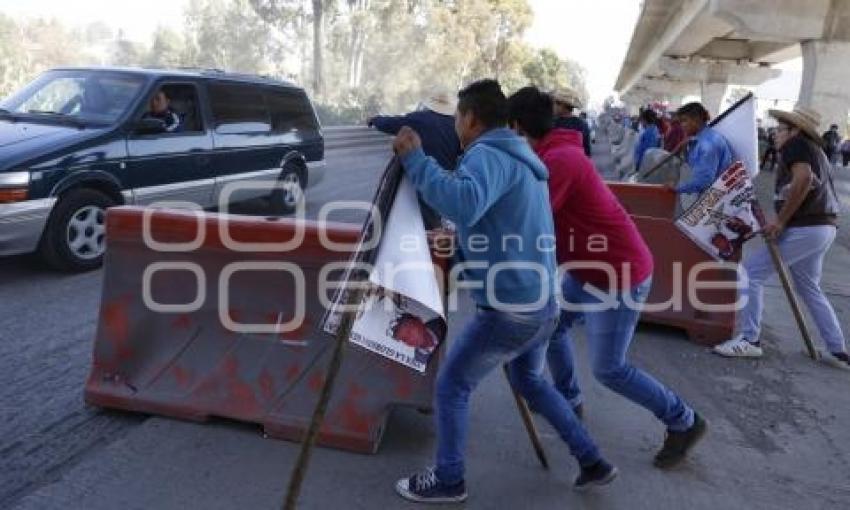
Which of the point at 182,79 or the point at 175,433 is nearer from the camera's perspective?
the point at 175,433

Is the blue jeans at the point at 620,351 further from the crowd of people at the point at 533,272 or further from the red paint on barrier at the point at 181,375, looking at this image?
the red paint on barrier at the point at 181,375

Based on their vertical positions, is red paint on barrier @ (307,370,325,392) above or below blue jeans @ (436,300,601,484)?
below

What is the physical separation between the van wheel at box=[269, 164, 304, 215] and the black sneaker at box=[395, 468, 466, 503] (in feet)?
23.0

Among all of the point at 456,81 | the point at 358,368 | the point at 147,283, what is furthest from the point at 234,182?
the point at 456,81

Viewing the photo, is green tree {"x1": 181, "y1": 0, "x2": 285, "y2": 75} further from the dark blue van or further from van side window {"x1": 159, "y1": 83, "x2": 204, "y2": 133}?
van side window {"x1": 159, "y1": 83, "x2": 204, "y2": 133}

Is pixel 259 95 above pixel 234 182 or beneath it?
above

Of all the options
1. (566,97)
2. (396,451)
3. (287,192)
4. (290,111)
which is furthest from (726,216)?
(290,111)

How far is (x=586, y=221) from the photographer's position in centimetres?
378

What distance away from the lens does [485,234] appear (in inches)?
123

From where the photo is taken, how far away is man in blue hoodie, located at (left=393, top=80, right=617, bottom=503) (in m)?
2.89

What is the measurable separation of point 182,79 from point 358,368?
5.36m

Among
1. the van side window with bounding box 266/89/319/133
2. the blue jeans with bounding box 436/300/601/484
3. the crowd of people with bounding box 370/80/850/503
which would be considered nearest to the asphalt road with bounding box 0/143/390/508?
the crowd of people with bounding box 370/80/850/503

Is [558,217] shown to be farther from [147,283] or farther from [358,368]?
[147,283]

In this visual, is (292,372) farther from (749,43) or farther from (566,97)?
(749,43)
